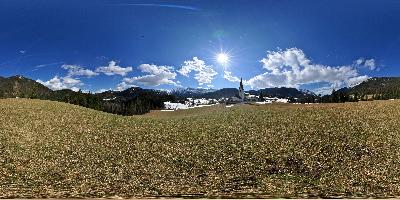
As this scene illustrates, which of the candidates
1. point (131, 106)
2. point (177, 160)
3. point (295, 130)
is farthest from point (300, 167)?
point (131, 106)

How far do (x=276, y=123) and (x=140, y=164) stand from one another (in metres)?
20.3

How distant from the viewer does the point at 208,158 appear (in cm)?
2889

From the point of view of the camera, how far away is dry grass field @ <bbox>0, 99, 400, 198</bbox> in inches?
685

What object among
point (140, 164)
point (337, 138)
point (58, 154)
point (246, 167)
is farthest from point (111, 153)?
point (337, 138)

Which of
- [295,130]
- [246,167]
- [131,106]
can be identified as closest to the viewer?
[246,167]

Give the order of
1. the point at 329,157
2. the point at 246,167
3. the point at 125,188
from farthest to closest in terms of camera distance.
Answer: the point at 329,157 → the point at 246,167 → the point at 125,188

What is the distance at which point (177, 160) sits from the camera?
2872 cm

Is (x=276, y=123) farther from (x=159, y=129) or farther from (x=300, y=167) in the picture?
(x=300, y=167)

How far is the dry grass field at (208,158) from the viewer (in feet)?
57.1

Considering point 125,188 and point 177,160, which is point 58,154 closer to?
point 177,160

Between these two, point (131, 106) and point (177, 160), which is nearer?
point (177, 160)

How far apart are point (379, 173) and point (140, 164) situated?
1384 centimetres

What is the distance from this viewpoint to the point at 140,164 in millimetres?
27500

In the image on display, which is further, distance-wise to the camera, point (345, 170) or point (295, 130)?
point (295, 130)
